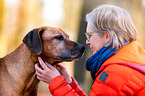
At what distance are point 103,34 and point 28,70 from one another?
1.23 m

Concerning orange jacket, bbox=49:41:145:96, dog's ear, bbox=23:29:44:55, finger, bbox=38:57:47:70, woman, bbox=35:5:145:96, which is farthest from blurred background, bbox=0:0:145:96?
orange jacket, bbox=49:41:145:96

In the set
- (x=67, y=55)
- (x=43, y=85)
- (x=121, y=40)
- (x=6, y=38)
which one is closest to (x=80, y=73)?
(x=43, y=85)

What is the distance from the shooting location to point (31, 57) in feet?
9.15

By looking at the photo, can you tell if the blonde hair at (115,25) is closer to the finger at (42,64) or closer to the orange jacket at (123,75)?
the orange jacket at (123,75)

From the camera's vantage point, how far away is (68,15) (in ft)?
31.9

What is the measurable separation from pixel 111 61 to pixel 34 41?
1.18 meters

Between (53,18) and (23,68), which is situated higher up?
(23,68)

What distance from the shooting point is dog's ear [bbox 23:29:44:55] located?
2.65m

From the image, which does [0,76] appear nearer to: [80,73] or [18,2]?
[80,73]

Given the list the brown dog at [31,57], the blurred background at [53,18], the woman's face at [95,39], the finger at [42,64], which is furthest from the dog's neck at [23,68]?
the blurred background at [53,18]

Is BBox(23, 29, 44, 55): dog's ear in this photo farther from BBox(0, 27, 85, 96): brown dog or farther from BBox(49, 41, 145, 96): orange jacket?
BBox(49, 41, 145, 96): orange jacket

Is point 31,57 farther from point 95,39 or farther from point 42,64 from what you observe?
point 95,39

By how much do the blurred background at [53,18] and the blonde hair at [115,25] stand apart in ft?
17.3

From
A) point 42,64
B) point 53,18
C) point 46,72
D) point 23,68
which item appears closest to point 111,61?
point 46,72
